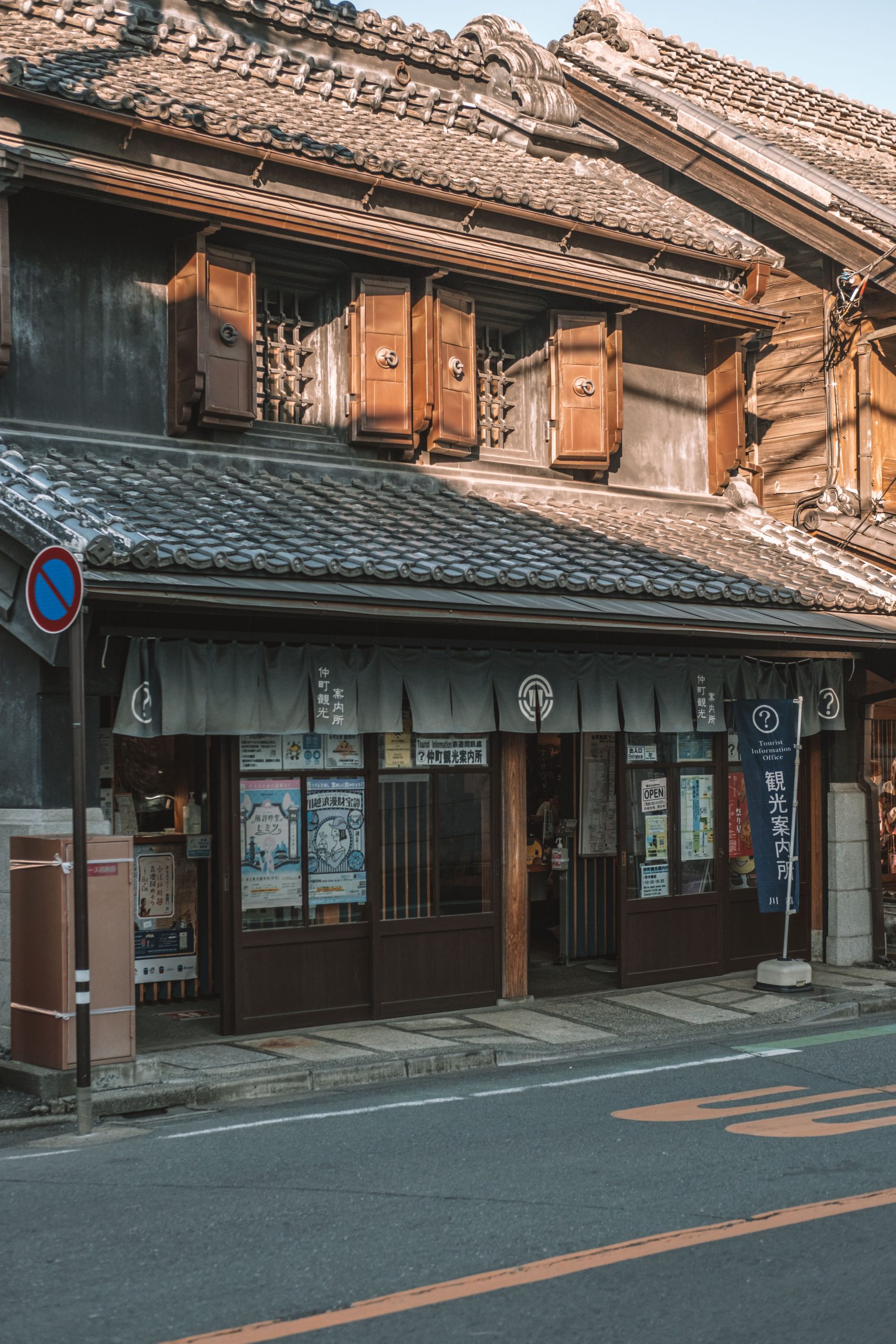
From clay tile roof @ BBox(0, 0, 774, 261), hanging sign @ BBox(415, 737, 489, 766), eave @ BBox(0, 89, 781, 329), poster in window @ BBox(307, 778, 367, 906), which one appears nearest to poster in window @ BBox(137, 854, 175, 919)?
poster in window @ BBox(307, 778, 367, 906)

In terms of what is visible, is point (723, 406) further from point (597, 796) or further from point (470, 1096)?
point (470, 1096)

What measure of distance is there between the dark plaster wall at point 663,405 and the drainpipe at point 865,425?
2.27 metres

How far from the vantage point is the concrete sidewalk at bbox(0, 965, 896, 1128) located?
399 inches

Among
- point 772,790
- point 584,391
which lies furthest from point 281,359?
point 772,790

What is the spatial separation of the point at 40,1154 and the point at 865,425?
1421 centimetres

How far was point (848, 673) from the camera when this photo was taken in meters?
16.4

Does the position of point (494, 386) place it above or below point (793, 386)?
below

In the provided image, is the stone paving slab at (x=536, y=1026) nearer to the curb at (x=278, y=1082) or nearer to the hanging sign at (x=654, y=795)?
the curb at (x=278, y=1082)

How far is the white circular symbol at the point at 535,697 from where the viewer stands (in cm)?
1345

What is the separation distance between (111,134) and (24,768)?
5904 millimetres

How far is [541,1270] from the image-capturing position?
5883 millimetres

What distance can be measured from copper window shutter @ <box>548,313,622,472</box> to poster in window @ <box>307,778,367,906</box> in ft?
17.0

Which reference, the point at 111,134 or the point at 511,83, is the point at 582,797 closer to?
the point at 111,134

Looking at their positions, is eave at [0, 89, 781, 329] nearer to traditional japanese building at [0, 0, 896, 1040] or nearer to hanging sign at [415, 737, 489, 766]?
traditional japanese building at [0, 0, 896, 1040]
